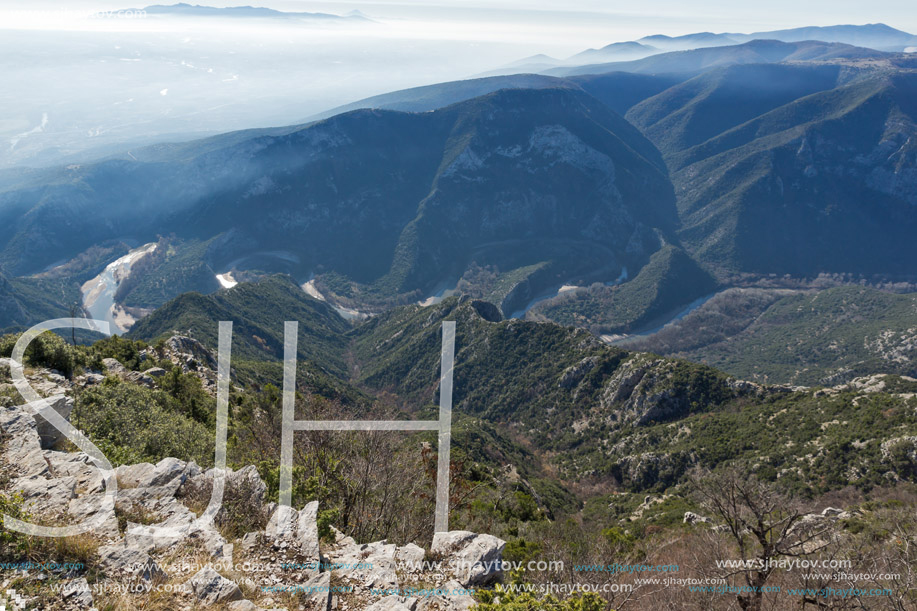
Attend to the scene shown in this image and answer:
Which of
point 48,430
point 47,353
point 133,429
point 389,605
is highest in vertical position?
point 48,430

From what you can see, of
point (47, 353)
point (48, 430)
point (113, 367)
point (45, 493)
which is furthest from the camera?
point (113, 367)

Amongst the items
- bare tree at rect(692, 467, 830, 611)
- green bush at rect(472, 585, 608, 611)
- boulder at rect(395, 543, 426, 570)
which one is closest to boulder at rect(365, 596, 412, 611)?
boulder at rect(395, 543, 426, 570)

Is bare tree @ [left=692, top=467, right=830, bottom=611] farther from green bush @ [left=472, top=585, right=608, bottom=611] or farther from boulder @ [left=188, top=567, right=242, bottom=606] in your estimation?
boulder @ [left=188, top=567, right=242, bottom=606]

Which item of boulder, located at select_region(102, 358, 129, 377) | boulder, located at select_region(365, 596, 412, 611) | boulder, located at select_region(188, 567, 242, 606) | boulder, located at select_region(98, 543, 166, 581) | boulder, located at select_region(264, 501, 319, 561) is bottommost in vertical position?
boulder, located at select_region(102, 358, 129, 377)

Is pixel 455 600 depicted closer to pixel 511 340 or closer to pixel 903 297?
pixel 511 340

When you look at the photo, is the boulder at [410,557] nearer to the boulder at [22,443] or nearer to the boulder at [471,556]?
the boulder at [471,556]

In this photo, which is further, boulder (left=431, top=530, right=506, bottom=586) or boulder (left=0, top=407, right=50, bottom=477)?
boulder (left=0, top=407, right=50, bottom=477)

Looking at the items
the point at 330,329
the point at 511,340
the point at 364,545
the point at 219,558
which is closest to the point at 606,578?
the point at 364,545

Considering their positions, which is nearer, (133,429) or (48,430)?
(48,430)

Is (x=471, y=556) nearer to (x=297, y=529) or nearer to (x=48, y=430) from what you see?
(x=297, y=529)

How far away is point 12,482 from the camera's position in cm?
1526

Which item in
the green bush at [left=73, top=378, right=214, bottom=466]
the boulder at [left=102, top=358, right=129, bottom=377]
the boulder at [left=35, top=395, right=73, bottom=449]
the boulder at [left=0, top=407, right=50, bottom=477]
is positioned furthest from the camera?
the boulder at [left=102, top=358, right=129, bottom=377]

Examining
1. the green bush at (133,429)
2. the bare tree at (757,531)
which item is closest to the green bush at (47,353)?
the green bush at (133,429)

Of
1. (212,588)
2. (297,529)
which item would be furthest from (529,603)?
(212,588)
